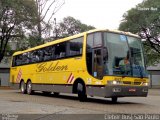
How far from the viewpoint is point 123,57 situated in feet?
56.0

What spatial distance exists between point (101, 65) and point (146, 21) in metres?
28.8

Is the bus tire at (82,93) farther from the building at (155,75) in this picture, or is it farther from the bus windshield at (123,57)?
the building at (155,75)

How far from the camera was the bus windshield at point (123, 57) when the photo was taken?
54.9 ft

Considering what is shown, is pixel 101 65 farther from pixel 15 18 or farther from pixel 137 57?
pixel 15 18

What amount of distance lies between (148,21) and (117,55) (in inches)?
1113

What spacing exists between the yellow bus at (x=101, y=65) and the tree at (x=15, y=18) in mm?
20420

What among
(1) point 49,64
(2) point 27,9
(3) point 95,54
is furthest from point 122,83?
(2) point 27,9

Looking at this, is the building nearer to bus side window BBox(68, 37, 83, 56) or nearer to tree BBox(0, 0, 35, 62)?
tree BBox(0, 0, 35, 62)

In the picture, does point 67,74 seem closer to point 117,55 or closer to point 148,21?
point 117,55

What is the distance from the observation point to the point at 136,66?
1745cm

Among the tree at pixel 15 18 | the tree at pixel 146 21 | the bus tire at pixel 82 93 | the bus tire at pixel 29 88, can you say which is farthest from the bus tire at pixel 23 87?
the tree at pixel 146 21

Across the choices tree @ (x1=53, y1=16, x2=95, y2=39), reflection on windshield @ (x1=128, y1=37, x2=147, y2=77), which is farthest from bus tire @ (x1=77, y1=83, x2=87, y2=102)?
tree @ (x1=53, y1=16, x2=95, y2=39)

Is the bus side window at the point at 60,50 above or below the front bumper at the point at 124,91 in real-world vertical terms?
above

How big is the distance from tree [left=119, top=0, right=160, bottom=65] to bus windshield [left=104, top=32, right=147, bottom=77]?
26.3 metres
